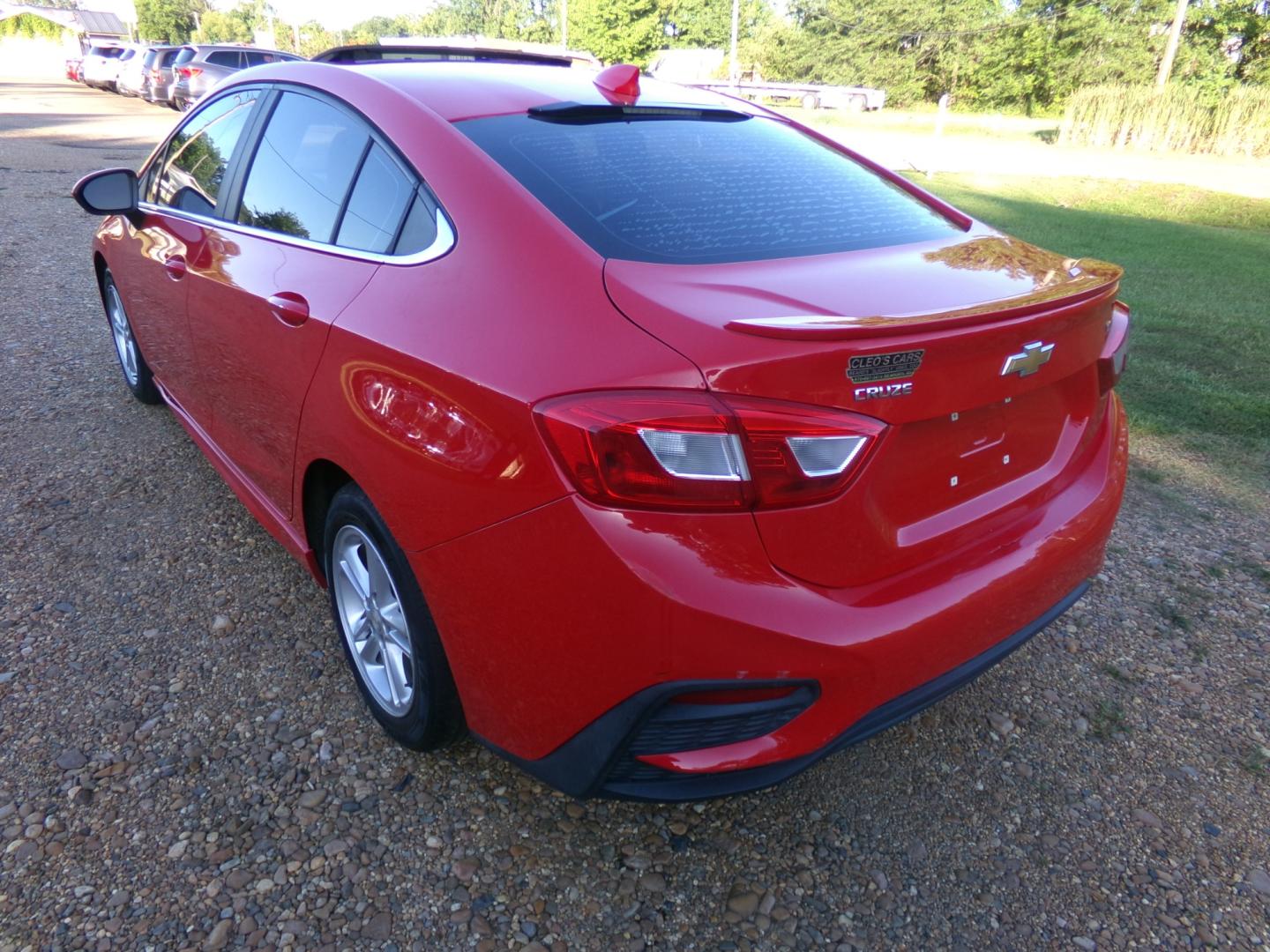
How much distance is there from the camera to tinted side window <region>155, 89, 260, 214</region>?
3.11 metres

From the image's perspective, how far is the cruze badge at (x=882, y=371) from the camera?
64.5 inches

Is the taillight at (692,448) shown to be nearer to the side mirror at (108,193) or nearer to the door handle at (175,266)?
the door handle at (175,266)

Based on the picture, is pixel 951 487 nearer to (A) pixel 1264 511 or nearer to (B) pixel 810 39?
(A) pixel 1264 511

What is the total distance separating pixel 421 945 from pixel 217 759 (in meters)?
0.83

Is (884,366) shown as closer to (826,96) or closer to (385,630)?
(385,630)

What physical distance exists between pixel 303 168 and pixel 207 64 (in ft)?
71.9

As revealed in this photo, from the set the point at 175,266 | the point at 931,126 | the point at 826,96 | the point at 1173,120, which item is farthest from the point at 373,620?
the point at 826,96

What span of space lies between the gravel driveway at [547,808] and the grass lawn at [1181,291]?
1.51m

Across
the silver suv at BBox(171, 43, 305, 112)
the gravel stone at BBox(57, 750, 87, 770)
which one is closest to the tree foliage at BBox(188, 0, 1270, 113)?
the silver suv at BBox(171, 43, 305, 112)

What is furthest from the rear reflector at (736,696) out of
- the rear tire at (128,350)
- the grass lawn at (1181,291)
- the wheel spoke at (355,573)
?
the rear tire at (128,350)

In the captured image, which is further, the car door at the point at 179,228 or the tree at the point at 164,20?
the tree at the point at 164,20

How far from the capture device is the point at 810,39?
54844 mm

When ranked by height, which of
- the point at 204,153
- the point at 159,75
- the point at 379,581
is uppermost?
the point at 204,153

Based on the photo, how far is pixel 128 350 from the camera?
14.9 ft
